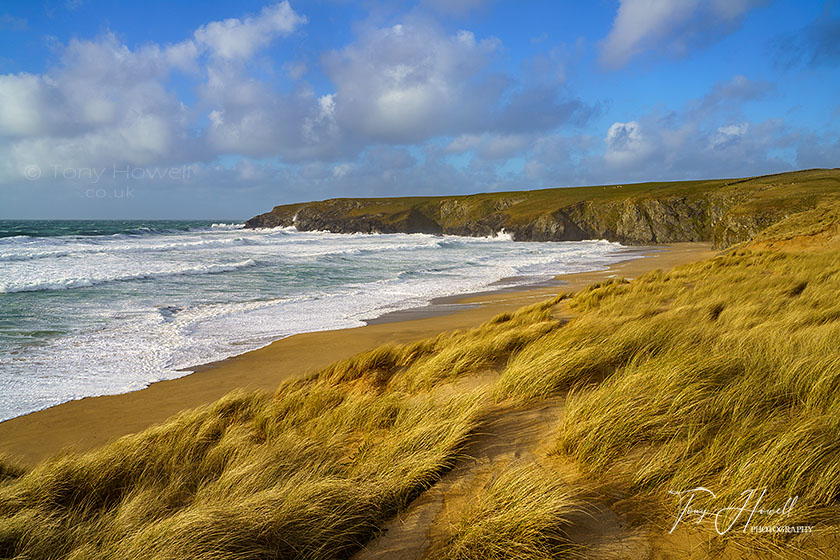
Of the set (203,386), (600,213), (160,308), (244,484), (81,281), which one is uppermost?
(600,213)

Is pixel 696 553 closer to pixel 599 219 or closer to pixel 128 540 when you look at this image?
pixel 128 540

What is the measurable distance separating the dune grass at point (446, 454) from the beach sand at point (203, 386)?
1645mm

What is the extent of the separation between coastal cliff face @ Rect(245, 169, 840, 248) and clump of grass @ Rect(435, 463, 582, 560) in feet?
140

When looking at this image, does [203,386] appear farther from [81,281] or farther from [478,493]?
[81,281]

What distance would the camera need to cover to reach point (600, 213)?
3130 inches

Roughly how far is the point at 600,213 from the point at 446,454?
8282 cm

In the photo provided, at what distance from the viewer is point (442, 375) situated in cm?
580

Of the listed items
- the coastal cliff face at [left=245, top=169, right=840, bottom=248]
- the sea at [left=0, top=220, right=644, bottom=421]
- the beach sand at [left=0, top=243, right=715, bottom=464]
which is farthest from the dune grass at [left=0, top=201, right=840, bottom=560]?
the coastal cliff face at [left=245, top=169, right=840, bottom=248]

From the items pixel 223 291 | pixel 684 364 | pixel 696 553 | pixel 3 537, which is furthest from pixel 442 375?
pixel 223 291

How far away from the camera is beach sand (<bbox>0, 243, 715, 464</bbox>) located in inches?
240

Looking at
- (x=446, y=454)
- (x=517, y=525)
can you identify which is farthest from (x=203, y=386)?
(x=517, y=525)

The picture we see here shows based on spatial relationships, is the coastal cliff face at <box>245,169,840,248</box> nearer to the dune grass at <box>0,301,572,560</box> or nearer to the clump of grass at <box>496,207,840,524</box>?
the clump of grass at <box>496,207,840,524</box>

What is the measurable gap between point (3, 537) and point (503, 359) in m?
5.12

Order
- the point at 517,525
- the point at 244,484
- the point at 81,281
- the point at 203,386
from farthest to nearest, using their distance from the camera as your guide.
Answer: the point at 81,281
the point at 203,386
the point at 244,484
the point at 517,525
